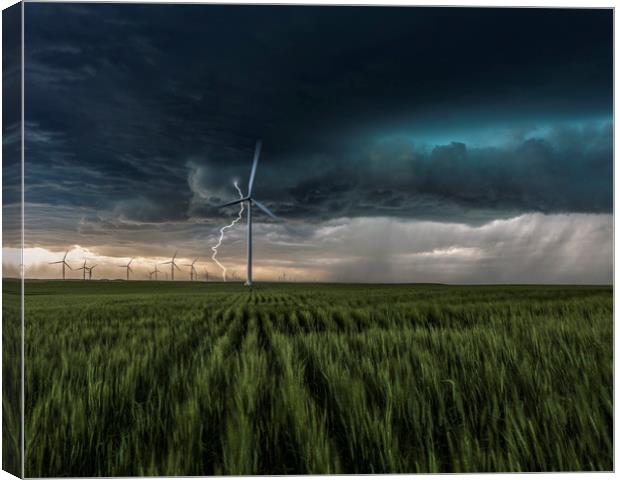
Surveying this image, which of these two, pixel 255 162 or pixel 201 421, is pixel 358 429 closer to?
pixel 201 421

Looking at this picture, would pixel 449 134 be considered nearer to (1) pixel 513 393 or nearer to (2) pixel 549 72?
(2) pixel 549 72

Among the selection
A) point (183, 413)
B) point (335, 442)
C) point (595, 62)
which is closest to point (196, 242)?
point (183, 413)

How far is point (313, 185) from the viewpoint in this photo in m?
2.84

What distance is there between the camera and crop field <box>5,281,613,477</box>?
2238mm

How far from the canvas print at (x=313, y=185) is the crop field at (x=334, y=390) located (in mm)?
20

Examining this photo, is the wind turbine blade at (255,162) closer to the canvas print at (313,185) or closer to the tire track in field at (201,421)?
the canvas print at (313,185)

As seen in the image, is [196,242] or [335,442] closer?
[335,442]

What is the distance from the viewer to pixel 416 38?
2787 mm

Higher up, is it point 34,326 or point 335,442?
point 34,326

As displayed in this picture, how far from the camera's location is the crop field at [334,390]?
88.1 inches

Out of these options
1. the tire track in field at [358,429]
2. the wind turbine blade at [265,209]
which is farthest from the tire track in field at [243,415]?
the wind turbine blade at [265,209]

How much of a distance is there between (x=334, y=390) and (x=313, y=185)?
118 centimetres

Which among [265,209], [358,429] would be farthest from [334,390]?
[265,209]

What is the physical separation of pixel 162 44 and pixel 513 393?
2726mm
